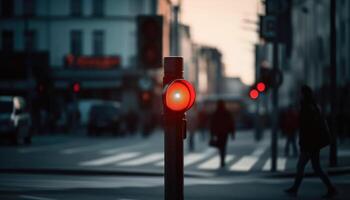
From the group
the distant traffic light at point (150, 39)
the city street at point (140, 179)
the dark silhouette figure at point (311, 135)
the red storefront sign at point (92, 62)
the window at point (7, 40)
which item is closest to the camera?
the dark silhouette figure at point (311, 135)

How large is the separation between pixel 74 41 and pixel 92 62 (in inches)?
113

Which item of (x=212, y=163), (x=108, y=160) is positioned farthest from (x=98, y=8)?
(x=212, y=163)

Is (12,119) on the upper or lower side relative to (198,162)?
upper

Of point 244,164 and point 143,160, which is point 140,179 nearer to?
point 244,164

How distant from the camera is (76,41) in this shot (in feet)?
228

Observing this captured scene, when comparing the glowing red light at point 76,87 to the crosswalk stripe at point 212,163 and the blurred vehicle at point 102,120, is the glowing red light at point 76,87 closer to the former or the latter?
the crosswalk stripe at point 212,163

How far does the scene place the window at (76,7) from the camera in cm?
6931

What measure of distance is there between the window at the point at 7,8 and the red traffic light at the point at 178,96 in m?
63.2

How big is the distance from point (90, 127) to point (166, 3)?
4012cm

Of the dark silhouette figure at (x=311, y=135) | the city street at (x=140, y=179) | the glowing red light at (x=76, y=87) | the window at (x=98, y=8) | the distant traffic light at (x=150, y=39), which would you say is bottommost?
the city street at (x=140, y=179)

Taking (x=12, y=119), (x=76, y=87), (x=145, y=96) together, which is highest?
(x=76, y=87)

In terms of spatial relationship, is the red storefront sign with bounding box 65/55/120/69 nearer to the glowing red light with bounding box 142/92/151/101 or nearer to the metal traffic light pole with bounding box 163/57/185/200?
the glowing red light with bounding box 142/92/151/101

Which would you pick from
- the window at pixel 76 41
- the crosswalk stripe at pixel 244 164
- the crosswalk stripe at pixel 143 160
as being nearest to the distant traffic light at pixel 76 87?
the crosswalk stripe at pixel 143 160

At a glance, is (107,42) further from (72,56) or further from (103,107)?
(103,107)
